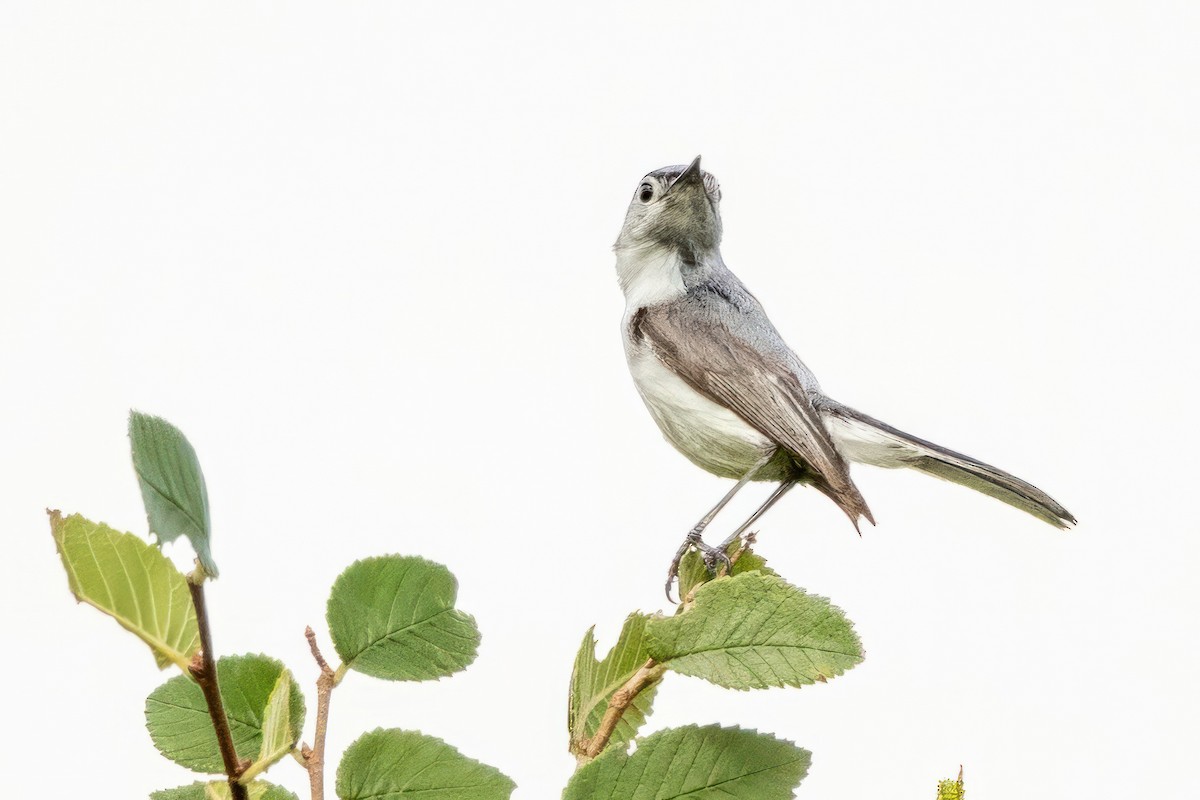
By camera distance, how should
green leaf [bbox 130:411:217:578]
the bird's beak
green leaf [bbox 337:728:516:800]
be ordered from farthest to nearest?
the bird's beak, green leaf [bbox 337:728:516:800], green leaf [bbox 130:411:217:578]

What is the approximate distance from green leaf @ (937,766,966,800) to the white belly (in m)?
1.30

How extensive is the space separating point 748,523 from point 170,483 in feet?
4.31

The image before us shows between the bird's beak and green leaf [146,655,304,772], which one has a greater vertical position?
the bird's beak

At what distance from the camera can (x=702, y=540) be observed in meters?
1.88

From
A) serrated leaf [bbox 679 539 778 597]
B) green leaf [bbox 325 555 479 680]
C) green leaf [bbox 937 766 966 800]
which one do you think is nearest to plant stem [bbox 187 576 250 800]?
green leaf [bbox 325 555 479 680]

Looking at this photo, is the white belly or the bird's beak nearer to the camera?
the white belly

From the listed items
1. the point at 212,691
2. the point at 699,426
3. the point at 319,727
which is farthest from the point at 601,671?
the point at 699,426

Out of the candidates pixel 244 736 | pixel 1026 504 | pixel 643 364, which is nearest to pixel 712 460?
pixel 643 364

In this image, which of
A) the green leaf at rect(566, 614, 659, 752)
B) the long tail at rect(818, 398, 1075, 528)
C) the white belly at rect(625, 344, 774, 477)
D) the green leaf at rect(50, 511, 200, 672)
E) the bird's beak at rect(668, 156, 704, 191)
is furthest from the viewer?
the bird's beak at rect(668, 156, 704, 191)

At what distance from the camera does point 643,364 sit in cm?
251

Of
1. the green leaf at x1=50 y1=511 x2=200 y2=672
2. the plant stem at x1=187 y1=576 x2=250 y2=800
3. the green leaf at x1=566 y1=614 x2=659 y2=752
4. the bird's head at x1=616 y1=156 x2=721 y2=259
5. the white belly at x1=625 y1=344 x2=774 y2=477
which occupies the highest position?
the bird's head at x1=616 y1=156 x2=721 y2=259

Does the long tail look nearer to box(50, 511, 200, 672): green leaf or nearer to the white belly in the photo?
the white belly

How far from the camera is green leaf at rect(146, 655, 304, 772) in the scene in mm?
1184

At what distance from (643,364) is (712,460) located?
287 mm
